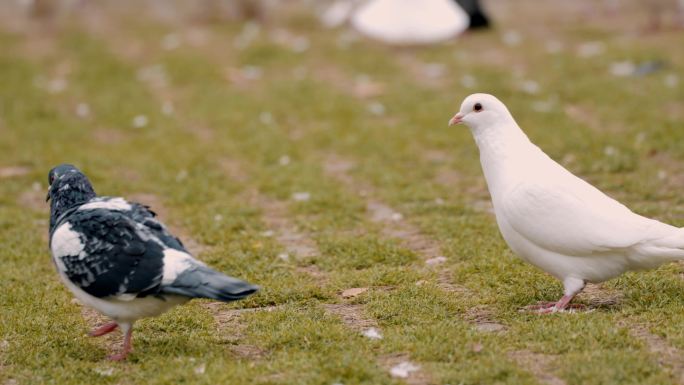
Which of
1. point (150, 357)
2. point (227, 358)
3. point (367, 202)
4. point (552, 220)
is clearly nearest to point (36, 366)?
point (150, 357)

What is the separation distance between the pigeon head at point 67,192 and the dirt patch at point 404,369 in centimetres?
167

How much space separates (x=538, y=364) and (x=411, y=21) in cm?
628

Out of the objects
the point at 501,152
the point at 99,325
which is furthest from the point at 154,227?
the point at 501,152

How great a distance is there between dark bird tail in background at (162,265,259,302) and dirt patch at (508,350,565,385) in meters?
1.18

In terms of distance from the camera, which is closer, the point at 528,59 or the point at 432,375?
the point at 432,375

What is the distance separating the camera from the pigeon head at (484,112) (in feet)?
16.9

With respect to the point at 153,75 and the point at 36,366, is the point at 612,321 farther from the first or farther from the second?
the point at 153,75

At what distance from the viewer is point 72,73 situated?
12.7m

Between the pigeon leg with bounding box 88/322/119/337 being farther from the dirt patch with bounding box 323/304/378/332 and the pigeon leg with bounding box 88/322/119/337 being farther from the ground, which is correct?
the dirt patch with bounding box 323/304/378/332

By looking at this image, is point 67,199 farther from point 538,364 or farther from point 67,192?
point 538,364

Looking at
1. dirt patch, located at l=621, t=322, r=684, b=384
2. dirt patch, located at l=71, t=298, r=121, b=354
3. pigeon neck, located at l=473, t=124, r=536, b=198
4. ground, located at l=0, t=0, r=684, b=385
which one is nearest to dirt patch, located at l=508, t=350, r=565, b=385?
ground, located at l=0, t=0, r=684, b=385

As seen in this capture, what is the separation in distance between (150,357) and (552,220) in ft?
6.53

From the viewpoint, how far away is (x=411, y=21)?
33.1 feet

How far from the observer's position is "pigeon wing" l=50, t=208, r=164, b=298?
14.5 feet
